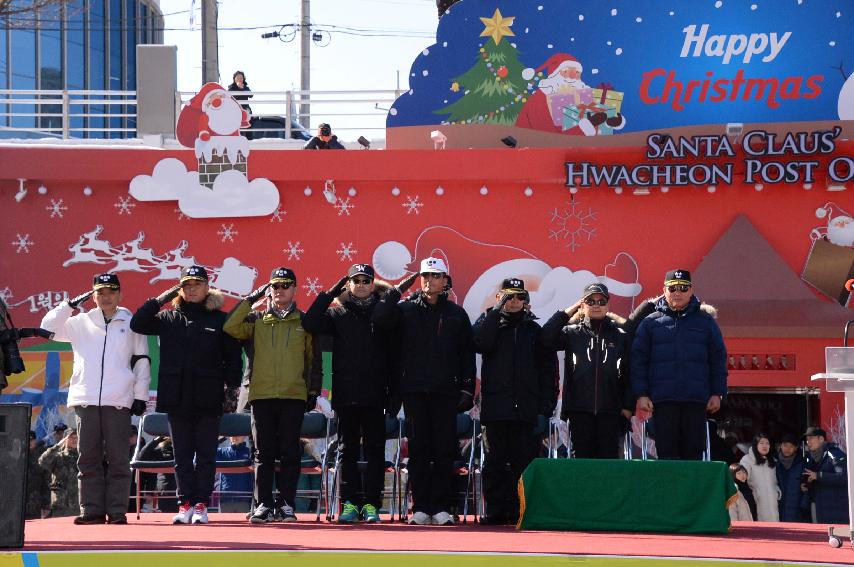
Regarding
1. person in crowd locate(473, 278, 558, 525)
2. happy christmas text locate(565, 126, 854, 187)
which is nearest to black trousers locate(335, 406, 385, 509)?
person in crowd locate(473, 278, 558, 525)

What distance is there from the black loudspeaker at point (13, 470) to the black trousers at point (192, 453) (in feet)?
7.08

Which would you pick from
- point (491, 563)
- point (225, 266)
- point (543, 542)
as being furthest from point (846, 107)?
point (491, 563)

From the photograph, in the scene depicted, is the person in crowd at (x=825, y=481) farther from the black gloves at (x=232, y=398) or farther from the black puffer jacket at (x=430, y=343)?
the black gloves at (x=232, y=398)

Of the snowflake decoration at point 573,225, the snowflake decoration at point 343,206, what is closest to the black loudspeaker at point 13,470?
the snowflake decoration at point 343,206

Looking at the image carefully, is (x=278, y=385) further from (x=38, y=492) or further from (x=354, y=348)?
(x=38, y=492)

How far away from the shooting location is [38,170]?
1498 cm

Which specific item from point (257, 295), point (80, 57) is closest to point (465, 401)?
point (257, 295)

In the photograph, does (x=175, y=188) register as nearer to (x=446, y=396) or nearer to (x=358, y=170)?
(x=358, y=170)

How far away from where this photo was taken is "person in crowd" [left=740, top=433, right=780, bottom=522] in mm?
12922

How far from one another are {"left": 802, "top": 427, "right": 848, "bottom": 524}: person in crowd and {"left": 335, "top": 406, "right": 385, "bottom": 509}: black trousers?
4365 mm

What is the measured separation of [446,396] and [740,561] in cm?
324

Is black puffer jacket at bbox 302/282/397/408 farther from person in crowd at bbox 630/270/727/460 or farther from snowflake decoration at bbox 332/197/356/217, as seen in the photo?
snowflake decoration at bbox 332/197/356/217

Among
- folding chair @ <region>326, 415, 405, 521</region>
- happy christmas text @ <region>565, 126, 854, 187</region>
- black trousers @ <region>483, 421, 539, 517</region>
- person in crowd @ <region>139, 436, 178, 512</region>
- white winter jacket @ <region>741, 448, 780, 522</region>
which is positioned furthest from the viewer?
happy christmas text @ <region>565, 126, 854, 187</region>

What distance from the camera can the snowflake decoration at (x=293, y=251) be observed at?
14906 mm
